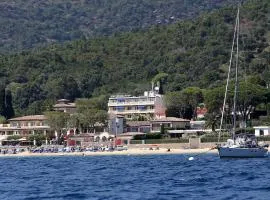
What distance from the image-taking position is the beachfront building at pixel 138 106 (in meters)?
143

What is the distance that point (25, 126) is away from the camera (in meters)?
141

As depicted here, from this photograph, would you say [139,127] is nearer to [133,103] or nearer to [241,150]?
[133,103]

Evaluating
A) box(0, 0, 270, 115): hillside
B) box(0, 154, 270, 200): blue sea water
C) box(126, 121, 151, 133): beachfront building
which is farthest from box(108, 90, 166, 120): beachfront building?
box(0, 154, 270, 200): blue sea water

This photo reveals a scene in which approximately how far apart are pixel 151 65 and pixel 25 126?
51.5 metres

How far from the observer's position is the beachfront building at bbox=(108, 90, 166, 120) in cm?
14275

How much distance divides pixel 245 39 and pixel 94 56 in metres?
33.2

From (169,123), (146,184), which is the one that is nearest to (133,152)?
(169,123)

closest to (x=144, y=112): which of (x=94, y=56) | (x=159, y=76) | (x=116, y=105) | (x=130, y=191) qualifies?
(x=116, y=105)

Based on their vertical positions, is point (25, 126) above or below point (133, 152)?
above

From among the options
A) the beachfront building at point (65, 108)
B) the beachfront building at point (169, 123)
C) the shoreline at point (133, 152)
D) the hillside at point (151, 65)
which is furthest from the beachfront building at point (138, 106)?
the shoreline at point (133, 152)

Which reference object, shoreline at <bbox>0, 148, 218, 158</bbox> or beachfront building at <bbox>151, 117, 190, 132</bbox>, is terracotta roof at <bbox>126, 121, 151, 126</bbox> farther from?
shoreline at <bbox>0, 148, 218, 158</bbox>

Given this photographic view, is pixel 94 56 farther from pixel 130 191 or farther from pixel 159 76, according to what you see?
pixel 130 191

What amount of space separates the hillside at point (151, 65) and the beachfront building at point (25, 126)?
15.3 m

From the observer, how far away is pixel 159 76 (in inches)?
6811
